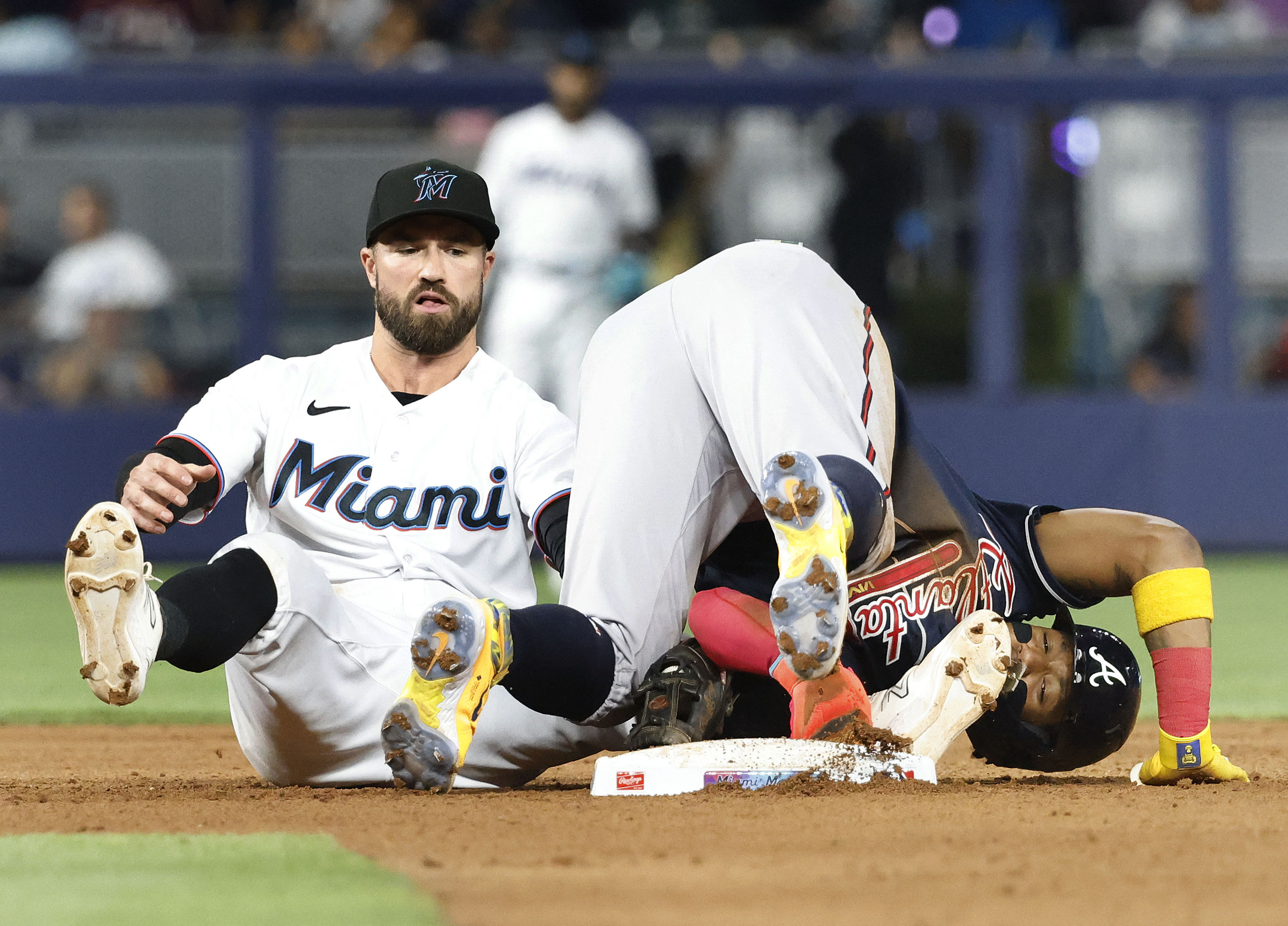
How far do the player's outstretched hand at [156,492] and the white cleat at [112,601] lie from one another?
22 cm

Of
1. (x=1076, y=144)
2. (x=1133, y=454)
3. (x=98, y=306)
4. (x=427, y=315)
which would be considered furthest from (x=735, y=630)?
(x=1076, y=144)

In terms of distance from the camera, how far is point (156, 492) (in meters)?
3.07

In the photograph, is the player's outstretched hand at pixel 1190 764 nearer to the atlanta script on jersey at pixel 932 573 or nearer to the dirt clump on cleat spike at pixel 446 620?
the atlanta script on jersey at pixel 932 573

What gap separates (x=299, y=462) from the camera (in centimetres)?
340

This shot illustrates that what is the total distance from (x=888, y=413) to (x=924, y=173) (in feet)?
24.2

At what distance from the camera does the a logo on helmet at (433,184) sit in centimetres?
341

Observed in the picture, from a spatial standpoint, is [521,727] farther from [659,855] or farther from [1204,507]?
[1204,507]

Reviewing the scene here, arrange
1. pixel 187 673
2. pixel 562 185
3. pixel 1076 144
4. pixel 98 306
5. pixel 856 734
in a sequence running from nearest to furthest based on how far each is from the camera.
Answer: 1. pixel 856 734
2. pixel 187 673
3. pixel 562 185
4. pixel 98 306
5. pixel 1076 144

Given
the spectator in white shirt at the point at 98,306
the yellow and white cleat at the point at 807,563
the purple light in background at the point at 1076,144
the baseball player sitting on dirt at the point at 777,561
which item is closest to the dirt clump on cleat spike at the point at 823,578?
the yellow and white cleat at the point at 807,563

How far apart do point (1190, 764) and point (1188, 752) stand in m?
0.03

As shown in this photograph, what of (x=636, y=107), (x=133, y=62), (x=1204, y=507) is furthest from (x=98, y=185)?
(x=1204, y=507)

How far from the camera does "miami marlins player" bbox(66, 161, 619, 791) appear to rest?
120 inches

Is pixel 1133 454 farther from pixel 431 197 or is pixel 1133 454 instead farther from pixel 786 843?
pixel 786 843

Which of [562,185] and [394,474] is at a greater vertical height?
[562,185]
